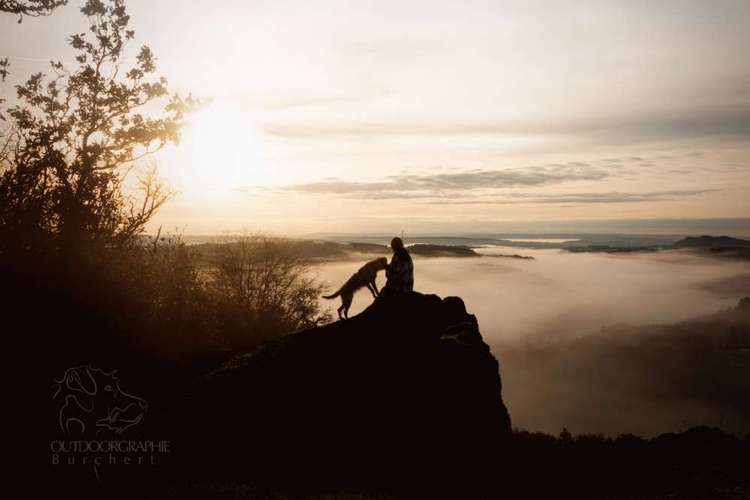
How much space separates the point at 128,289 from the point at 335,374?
9146 millimetres

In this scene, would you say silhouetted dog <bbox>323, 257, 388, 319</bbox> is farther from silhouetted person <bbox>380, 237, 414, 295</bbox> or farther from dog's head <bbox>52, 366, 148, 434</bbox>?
dog's head <bbox>52, 366, 148, 434</bbox>

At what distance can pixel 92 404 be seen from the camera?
12961mm

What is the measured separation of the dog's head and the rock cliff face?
1787mm

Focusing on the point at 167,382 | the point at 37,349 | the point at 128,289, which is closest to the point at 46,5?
the point at 128,289

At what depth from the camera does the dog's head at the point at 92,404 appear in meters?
12.6

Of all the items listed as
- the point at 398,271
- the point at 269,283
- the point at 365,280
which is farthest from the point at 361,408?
the point at 269,283

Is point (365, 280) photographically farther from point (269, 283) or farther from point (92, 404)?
point (269, 283)

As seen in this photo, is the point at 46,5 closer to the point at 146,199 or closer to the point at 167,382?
the point at 146,199

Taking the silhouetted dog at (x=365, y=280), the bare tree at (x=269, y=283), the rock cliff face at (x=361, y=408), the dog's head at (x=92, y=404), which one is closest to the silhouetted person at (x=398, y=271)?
the silhouetted dog at (x=365, y=280)

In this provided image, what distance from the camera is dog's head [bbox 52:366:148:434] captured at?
1262 centimetres

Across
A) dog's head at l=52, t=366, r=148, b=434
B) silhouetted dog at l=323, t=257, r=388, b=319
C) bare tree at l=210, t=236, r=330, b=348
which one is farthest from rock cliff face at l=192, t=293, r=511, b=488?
bare tree at l=210, t=236, r=330, b=348

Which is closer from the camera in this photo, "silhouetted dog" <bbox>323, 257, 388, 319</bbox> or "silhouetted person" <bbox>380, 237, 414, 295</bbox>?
"silhouetted person" <bbox>380, 237, 414, 295</bbox>

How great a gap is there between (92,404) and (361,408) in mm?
7082

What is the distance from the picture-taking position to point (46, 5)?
19.3 m
